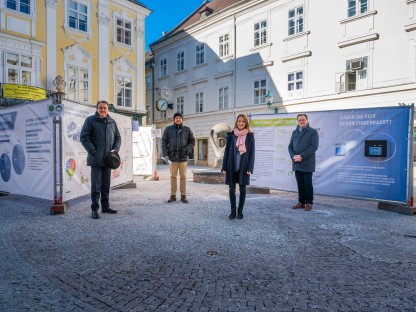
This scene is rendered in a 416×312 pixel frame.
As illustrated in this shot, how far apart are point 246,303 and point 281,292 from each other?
1.30 ft

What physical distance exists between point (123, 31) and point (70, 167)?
1912 cm

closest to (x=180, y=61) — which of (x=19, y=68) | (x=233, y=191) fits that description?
(x=19, y=68)

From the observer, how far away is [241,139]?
578 centimetres

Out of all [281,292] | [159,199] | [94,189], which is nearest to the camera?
[281,292]

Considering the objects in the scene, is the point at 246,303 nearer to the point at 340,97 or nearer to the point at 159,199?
the point at 159,199

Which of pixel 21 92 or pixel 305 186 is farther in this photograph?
pixel 21 92

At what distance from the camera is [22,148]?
699 centimetres

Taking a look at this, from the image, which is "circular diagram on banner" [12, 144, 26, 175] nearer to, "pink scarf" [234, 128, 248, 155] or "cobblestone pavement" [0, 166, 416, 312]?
"cobblestone pavement" [0, 166, 416, 312]

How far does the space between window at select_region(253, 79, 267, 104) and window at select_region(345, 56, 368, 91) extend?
5903 millimetres

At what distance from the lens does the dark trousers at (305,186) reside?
661cm

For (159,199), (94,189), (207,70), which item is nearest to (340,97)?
(207,70)

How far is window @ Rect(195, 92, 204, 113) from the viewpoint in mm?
27469

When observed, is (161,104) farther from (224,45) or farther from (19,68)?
(224,45)

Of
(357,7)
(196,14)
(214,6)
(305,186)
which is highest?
(196,14)
